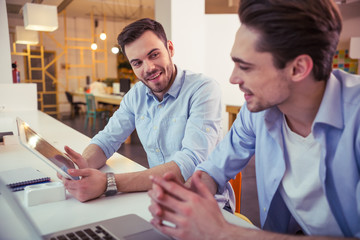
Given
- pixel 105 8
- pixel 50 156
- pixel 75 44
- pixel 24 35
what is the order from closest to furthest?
pixel 50 156
pixel 24 35
pixel 105 8
pixel 75 44

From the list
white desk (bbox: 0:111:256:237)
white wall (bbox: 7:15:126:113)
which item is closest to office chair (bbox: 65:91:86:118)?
white wall (bbox: 7:15:126:113)

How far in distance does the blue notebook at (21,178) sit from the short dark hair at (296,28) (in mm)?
954

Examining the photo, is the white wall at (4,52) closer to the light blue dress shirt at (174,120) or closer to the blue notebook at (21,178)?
the light blue dress shirt at (174,120)

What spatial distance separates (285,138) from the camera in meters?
1.05

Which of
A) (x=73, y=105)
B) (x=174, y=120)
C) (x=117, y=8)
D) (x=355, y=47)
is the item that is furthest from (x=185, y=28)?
(x=73, y=105)

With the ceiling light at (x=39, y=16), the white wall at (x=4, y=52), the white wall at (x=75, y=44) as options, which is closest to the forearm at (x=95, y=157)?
the white wall at (x=4, y=52)

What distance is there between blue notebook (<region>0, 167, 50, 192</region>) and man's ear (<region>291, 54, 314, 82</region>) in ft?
3.23

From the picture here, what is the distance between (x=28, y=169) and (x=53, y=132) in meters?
1.12

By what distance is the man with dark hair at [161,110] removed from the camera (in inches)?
58.7

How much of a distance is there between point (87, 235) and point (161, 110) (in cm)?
101

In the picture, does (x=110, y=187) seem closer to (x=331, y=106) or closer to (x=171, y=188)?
(x=171, y=188)

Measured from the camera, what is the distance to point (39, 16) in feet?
14.5

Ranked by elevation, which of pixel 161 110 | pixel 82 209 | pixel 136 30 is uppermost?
pixel 136 30

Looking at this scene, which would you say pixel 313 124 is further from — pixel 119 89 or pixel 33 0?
pixel 33 0
